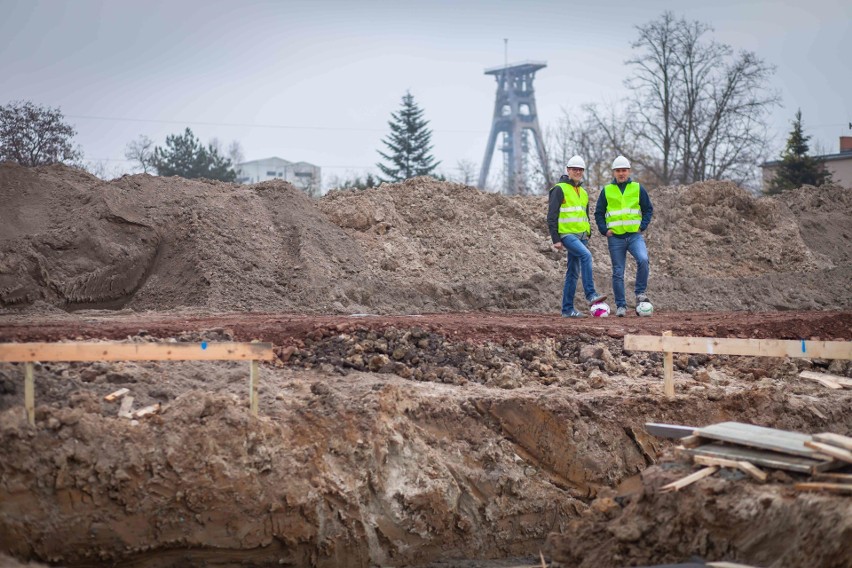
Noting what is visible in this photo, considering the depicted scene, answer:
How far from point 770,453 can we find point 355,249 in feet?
41.0

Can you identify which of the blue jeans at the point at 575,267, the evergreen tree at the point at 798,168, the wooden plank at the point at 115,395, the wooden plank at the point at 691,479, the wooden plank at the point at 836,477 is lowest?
the wooden plank at the point at 691,479

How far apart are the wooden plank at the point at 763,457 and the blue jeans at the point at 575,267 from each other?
6430 millimetres

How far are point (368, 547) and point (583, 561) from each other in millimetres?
2399

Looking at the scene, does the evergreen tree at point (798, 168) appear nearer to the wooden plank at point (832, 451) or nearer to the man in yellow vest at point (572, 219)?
the man in yellow vest at point (572, 219)

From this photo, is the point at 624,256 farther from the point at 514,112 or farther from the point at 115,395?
the point at 514,112

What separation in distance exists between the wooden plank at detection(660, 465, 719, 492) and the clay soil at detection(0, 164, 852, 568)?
0.27ft

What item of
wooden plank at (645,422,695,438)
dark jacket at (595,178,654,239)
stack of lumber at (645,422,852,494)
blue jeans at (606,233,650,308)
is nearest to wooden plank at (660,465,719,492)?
stack of lumber at (645,422,852,494)

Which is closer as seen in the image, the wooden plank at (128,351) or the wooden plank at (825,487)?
the wooden plank at (825,487)

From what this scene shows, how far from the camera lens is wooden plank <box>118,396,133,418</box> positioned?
807 cm

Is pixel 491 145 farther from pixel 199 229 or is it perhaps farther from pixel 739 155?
pixel 199 229

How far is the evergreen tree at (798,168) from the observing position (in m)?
35.5

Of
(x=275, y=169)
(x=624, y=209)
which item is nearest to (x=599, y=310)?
(x=624, y=209)

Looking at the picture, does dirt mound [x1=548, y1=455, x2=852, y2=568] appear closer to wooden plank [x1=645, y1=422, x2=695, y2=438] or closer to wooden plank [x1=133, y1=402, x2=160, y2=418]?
wooden plank [x1=645, y1=422, x2=695, y2=438]

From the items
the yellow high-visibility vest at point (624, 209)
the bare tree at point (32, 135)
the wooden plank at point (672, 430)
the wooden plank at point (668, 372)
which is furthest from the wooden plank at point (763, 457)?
the bare tree at point (32, 135)
